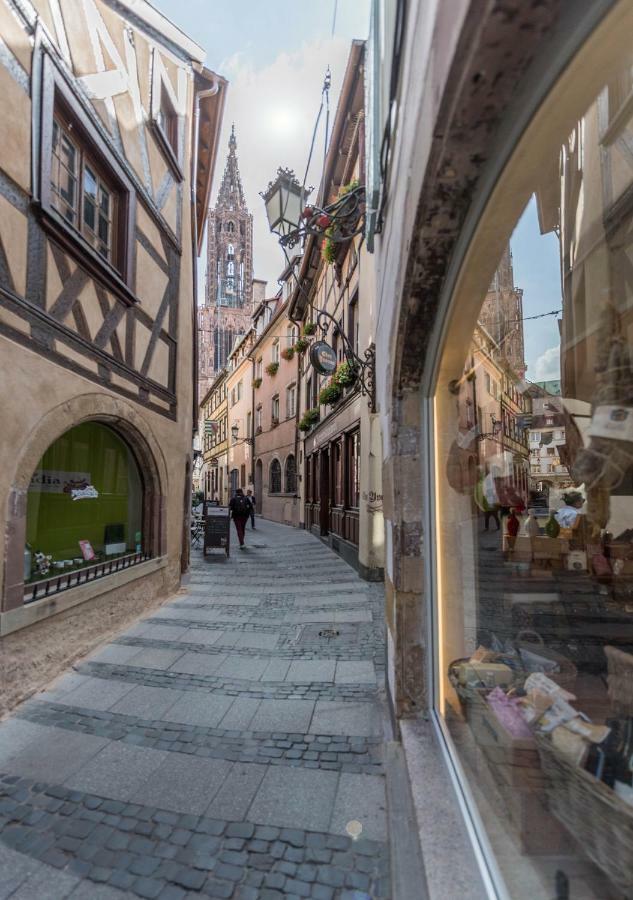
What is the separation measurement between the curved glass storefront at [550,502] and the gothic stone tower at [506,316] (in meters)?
0.01

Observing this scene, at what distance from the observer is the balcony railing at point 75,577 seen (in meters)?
4.07

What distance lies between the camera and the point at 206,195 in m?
10.5

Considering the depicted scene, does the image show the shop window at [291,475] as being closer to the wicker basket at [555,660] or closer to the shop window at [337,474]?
the shop window at [337,474]

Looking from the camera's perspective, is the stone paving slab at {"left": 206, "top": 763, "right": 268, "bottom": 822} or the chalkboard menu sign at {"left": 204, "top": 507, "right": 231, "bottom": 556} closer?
the stone paving slab at {"left": 206, "top": 763, "right": 268, "bottom": 822}

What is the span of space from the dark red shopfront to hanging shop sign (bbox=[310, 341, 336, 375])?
1.97m

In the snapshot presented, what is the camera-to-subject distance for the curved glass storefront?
57.1 inches

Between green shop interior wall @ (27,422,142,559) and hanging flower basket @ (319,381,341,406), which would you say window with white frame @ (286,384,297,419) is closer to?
hanging flower basket @ (319,381,341,406)

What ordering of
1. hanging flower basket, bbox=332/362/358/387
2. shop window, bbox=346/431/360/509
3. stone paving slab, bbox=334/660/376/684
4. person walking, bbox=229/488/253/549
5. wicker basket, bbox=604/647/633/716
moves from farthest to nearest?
person walking, bbox=229/488/253/549 < shop window, bbox=346/431/360/509 < hanging flower basket, bbox=332/362/358/387 < stone paving slab, bbox=334/660/376/684 < wicker basket, bbox=604/647/633/716

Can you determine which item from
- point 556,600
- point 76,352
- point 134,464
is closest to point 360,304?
point 134,464

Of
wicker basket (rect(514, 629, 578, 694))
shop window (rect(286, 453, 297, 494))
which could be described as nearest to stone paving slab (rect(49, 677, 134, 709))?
wicker basket (rect(514, 629, 578, 694))

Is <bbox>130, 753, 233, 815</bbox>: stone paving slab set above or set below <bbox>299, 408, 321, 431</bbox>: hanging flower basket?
below

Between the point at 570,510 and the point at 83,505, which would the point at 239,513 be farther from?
the point at 570,510

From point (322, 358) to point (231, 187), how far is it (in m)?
62.5

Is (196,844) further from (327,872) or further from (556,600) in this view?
(556,600)
